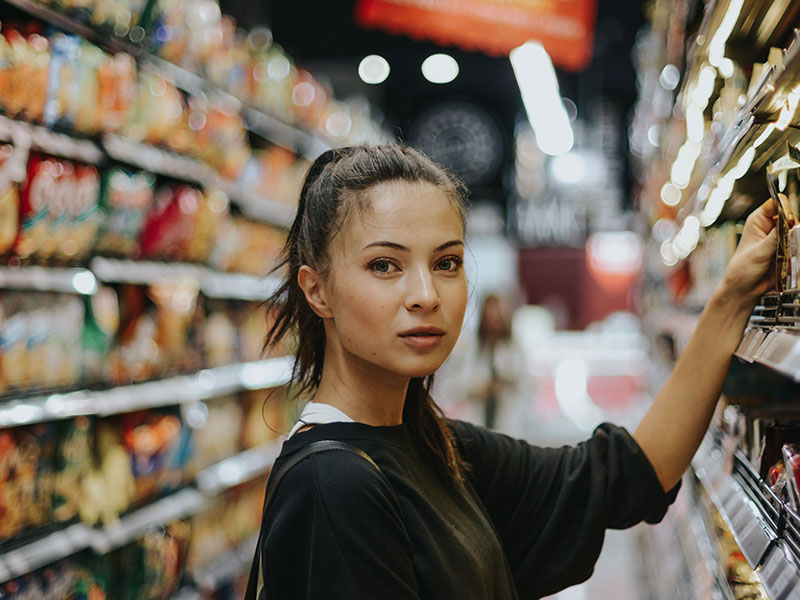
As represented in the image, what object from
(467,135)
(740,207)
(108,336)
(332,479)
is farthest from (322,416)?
(467,135)

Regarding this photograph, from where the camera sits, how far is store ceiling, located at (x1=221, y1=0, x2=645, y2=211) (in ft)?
27.9

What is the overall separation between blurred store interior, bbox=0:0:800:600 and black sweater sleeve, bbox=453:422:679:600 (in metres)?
0.16

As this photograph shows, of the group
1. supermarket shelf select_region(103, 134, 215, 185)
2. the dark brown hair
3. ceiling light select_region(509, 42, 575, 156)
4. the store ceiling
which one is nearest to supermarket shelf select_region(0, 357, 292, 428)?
the dark brown hair

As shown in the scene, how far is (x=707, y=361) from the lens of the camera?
4.90ft

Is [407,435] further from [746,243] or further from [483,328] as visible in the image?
[483,328]

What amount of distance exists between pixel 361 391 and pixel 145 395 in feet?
6.00

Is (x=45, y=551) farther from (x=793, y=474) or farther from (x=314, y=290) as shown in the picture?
(x=793, y=474)

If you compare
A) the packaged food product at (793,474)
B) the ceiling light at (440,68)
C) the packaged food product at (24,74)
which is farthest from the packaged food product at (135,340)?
the ceiling light at (440,68)

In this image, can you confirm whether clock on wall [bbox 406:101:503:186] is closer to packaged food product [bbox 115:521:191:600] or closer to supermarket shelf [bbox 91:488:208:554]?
supermarket shelf [bbox 91:488:208:554]

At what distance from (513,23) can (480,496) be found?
329 centimetres

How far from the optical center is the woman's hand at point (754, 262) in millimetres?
1310

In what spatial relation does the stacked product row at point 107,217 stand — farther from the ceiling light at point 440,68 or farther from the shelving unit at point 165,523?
the ceiling light at point 440,68

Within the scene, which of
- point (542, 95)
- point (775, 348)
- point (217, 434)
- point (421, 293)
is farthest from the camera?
point (542, 95)

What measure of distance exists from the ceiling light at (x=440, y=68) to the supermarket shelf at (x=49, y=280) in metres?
7.62
